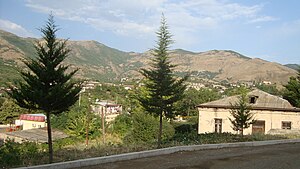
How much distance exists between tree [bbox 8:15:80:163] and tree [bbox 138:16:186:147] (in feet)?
18.5

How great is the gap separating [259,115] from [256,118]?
0.44 meters

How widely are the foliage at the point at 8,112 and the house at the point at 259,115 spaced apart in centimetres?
4622

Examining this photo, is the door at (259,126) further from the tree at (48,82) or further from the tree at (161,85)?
the tree at (48,82)

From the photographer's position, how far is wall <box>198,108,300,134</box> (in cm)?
3075

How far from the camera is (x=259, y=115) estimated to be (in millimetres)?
31562

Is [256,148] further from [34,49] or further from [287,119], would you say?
[287,119]

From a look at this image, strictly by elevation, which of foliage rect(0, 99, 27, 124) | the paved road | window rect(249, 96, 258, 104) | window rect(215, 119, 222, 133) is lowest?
foliage rect(0, 99, 27, 124)

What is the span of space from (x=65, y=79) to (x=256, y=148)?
729 centimetres

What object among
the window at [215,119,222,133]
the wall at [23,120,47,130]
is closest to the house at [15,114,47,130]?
the wall at [23,120,47,130]

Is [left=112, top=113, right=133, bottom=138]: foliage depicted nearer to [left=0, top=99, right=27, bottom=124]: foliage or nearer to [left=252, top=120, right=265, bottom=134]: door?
[left=252, top=120, right=265, bottom=134]: door

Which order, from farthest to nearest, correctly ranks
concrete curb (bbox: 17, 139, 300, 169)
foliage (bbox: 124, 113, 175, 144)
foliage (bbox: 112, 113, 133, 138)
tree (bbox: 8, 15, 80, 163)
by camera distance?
1. foliage (bbox: 112, 113, 133, 138)
2. foliage (bbox: 124, 113, 175, 144)
3. tree (bbox: 8, 15, 80, 163)
4. concrete curb (bbox: 17, 139, 300, 169)

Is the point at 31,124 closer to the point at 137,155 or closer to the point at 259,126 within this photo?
the point at 259,126

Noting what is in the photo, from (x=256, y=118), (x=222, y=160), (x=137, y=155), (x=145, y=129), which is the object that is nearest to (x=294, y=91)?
(x=256, y=118)

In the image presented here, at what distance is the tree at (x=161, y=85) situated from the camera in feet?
46.0
